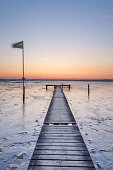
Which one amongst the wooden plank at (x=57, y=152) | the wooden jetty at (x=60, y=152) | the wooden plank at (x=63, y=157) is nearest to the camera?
the wooden jetty at (x=60, y=152)

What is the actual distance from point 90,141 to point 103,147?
815mm

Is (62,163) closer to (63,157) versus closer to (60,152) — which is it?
(63,157)

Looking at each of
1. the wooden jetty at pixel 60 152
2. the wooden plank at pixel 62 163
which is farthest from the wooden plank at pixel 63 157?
the wooden plank at pixel 62 163

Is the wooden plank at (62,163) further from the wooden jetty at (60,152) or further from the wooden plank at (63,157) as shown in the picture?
the wooden plank at (63,157)

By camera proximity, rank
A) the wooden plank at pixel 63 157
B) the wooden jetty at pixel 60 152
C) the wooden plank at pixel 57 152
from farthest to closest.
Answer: the wooden plank at pixel 57 152 → the wooden plank at pixel 63 157 → the wooden jetty at pixel 60 152

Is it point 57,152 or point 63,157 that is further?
point 57,152

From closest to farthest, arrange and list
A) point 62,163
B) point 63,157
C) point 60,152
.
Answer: point 62,163 < point 63,157 < point 60,152

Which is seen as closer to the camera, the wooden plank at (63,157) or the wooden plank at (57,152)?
the wooden plank at (63,157)

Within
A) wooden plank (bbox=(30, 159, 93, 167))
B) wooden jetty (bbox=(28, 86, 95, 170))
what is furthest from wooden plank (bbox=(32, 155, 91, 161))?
wooden plank (bbox=(30, 159, 93, 167))

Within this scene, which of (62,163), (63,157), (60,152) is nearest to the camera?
(62,163)

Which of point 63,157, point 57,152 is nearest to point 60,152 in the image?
point 57,152

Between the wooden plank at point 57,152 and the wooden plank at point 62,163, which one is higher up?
the wooden plank at point 57,152

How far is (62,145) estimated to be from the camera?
17.0 ft

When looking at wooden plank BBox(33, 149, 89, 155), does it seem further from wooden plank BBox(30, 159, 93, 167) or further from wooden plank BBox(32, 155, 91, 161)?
wooden plank BBox(30, 159, 93, 167)
